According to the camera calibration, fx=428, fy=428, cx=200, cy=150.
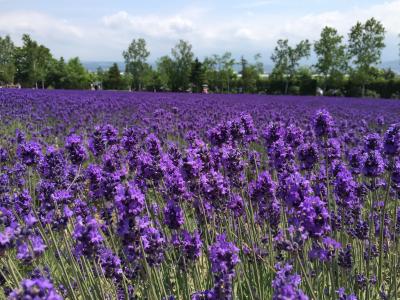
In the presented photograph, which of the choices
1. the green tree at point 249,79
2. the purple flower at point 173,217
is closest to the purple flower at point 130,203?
the purple flower at point 173,217

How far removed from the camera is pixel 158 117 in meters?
10.3

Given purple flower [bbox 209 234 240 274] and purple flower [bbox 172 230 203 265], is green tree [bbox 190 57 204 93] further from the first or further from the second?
purple flower [bbox 209 234 240 274]

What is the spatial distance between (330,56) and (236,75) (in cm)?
1806

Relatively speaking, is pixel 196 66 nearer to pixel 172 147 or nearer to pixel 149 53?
pixel 149 53

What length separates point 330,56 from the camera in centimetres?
4362

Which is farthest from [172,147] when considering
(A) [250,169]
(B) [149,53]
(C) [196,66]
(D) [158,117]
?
(B) [149,53]

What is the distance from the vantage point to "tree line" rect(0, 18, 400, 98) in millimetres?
41250

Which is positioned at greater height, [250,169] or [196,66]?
[196,66]

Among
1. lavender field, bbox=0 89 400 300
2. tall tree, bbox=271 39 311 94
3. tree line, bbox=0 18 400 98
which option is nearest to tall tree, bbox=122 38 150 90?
tree line, bbox=0 18 400 98

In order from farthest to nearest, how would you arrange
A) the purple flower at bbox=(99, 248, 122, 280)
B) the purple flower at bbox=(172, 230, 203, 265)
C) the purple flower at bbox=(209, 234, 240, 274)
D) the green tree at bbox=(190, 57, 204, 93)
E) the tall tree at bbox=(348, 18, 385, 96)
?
the green tree at bbox=(190, 57, 204, 93) → the tall tree at bbox=(348, 18, 385, 96) → the purple flower at bbox=(99, 248, 122, 280) → the purple flower at bbox=(172, 230, 203, 265) → the purple flower at bbox=(209, 234, 240, 274)

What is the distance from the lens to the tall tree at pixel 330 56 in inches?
1718

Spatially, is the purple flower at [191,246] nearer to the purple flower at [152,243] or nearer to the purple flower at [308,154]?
the purple flower at [152,243]

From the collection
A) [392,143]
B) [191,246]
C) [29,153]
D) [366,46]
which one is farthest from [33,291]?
[366,46]

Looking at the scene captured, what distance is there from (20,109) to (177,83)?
45000 millimetres
